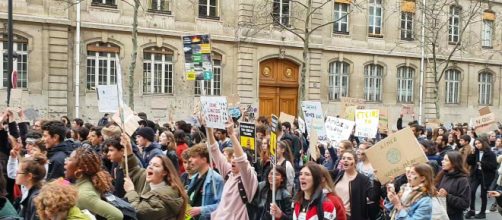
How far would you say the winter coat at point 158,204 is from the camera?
16.3 feet

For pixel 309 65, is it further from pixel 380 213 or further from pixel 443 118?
pixel 380 213

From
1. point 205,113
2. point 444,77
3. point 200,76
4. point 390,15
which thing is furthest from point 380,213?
point 444,77

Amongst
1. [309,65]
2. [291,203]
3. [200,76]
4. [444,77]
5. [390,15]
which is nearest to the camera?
[291,203]

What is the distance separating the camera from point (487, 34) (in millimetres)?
36188

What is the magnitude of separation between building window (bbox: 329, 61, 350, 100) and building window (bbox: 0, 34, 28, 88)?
14791 mm

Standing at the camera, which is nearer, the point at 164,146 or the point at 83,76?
the point at 164,146

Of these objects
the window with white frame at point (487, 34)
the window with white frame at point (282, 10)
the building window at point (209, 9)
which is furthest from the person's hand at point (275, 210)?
the window with white frame at point (487, 34)

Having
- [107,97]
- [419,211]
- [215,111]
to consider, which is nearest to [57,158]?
[215,111]

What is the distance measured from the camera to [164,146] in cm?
940

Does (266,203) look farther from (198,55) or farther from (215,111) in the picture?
(198,55)

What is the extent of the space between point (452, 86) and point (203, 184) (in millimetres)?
30801

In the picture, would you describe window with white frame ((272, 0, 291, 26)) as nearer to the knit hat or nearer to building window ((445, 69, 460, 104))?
building window ((445, 69, 460, 104))

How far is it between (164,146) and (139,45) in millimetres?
15732

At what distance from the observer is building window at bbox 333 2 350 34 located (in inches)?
1190
